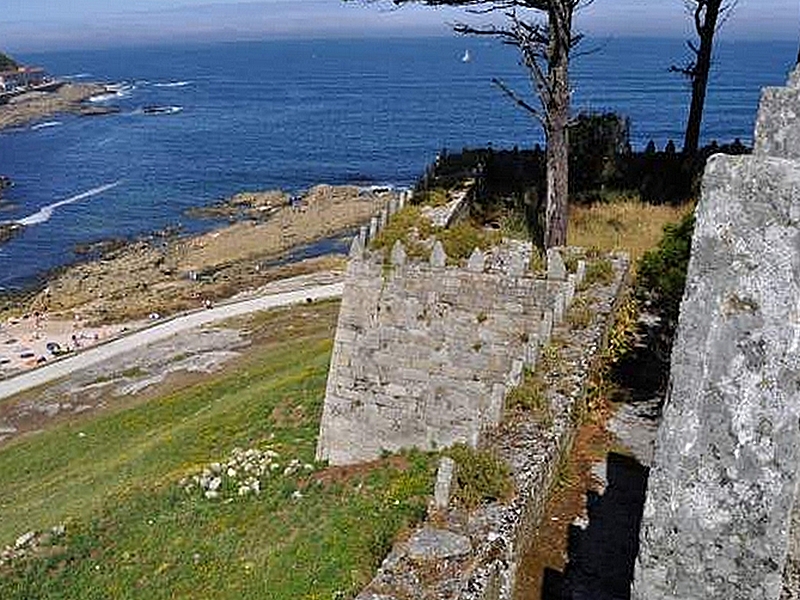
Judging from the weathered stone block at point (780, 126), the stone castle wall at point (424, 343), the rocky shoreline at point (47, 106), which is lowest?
the rocky shoreline at point (47, 106)

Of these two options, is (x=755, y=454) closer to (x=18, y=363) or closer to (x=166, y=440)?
(x=166, y=440)

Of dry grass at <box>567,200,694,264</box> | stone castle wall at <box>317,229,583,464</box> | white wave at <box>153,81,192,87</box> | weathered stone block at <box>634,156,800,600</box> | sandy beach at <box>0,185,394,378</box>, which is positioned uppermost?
weathered stone block at <box>634,156,800,600</box>

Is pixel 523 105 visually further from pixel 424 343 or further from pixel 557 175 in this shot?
pixel 424 343

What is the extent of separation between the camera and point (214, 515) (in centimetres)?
1548

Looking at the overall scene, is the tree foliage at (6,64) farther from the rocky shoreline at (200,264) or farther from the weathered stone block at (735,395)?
the weathered stone block at (735,395)

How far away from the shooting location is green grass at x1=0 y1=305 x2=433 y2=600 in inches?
513

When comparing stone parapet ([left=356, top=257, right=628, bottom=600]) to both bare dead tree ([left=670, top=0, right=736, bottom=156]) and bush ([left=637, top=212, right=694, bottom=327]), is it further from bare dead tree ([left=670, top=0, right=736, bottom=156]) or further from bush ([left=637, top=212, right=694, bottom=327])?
bare dead tree ([left=670, top=0, right=736, bottom=156])

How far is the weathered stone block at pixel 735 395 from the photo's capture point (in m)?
3.12

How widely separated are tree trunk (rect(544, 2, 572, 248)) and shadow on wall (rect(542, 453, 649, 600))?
28.2ft

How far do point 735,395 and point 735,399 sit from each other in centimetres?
2

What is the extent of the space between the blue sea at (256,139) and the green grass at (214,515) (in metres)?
31.6

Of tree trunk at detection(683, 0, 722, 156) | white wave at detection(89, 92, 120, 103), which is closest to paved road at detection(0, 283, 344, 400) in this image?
tree trunk at detection(683, 0, 722, 156)

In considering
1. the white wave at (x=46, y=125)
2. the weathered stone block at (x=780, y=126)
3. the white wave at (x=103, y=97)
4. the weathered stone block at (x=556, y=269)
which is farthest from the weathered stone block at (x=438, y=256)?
the white wave at (x=103, y=97)

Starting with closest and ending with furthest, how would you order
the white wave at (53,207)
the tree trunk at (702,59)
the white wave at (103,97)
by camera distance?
the tree trunk at (702,59), the white wave at (53,207), the white wave at (103,97)
